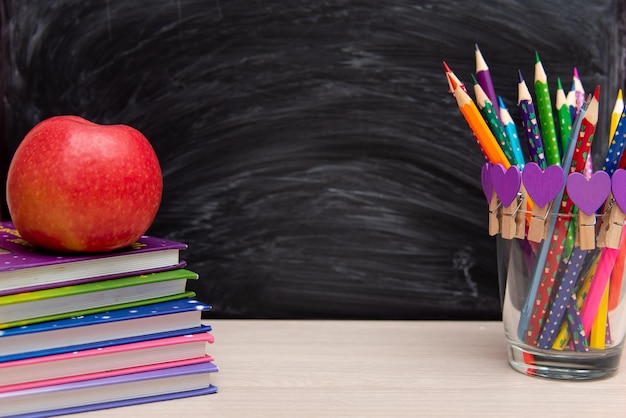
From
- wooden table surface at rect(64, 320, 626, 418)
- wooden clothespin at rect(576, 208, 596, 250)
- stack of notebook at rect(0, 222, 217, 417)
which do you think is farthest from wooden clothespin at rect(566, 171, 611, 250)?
stack of notebook at rect(0, 222, 217, 417)

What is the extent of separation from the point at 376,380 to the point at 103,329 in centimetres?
24

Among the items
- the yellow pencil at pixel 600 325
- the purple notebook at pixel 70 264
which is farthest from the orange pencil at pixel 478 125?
the purple notebook at pixel 70 264

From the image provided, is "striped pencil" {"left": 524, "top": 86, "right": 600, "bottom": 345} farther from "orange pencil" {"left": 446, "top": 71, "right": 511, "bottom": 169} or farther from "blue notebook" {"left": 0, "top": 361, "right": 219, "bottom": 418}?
"blue notebook" {"left": 0, "top": 361, "right": 219, "bottom": 418}

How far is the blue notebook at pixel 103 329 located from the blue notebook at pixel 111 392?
3cm

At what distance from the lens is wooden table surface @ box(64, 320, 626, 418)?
0.61 meters

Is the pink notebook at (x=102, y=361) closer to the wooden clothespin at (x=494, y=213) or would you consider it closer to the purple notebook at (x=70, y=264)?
the purple notebook at (x=70, y=264)

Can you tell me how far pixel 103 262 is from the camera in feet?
2.06

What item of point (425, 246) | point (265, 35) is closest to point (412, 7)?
point (265, 35)

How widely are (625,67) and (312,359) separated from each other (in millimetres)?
480

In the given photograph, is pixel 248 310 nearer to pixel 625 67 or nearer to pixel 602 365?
pixel 602 365

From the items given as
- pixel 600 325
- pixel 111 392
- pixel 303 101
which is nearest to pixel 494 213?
pixel 600 325

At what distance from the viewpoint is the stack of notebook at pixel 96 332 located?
0.58m

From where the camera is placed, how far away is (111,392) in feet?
2.01

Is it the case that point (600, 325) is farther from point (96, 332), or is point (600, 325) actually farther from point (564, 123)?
point (96, 332)
